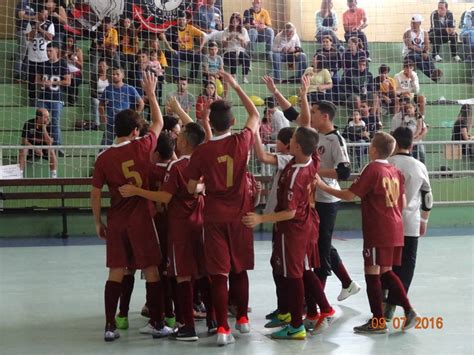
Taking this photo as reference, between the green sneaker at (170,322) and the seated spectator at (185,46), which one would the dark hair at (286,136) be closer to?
the green sneaker at (170,322)

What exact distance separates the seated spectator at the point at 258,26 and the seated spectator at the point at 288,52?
0.13 metres

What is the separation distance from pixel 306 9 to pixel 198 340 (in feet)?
41.4

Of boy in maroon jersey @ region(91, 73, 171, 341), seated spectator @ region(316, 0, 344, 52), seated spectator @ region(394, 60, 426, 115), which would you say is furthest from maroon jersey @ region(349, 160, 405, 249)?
seated spectator @ region(316, 0, 344, 52)

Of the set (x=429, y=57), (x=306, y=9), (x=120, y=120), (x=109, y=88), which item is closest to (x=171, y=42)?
(x=109, y=88)

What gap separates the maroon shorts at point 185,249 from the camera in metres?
5.82

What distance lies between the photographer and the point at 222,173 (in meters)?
5.66

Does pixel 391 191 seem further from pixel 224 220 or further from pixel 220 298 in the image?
pixel 220 298

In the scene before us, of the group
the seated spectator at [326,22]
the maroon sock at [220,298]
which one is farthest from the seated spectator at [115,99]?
the maroon sock at [220,298]

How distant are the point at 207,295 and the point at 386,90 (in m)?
9.87

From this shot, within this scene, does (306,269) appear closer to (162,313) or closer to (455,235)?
(162,313)

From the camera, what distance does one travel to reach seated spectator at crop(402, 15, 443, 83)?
54.2 ft

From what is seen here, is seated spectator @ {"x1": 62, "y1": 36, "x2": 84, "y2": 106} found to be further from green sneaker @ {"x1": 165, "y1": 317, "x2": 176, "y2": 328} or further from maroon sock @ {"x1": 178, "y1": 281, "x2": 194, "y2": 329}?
maroon sock @ {"x1": 178, "y1": 281, "x2": 194, "y2": 329}

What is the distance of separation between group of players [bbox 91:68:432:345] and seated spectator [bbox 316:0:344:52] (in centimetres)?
1033

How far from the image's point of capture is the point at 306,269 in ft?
19.4
